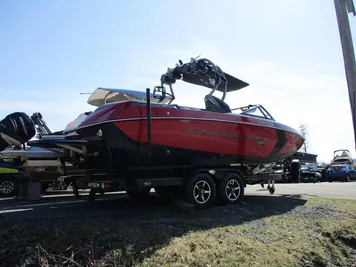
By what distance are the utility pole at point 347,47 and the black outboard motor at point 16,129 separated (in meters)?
9.35

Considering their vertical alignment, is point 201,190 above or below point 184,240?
above

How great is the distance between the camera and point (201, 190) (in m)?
8.16

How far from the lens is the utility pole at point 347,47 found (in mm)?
5113

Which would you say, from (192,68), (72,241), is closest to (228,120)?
(192,68)

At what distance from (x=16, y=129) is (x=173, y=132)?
19.4 ft

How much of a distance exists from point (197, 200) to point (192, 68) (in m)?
3.29

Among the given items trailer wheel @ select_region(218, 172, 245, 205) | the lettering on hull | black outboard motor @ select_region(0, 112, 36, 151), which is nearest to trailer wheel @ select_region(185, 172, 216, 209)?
trailer wheel @ select_region(218, 172, 245, 205)

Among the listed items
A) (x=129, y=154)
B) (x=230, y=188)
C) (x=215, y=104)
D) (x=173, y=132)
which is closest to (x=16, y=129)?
(x=129, y=154)

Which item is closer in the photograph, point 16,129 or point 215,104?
point 215,104

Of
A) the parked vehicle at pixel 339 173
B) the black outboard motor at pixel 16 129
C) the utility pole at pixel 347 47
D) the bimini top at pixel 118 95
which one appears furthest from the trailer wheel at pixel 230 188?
the parked vehicle at pixel 339 173

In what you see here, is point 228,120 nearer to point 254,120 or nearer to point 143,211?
point 254,120

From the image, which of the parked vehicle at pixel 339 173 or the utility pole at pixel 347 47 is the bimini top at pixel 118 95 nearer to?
the utility pole at pixel 347 47

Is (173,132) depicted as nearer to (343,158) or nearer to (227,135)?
(227,135)

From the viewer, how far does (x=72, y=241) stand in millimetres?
5219
